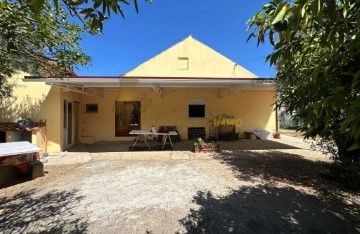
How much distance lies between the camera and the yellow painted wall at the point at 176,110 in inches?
480

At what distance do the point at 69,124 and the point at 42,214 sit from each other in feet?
24.2

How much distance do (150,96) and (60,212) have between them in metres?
8.94

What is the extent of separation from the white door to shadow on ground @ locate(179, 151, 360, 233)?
7.31 metres

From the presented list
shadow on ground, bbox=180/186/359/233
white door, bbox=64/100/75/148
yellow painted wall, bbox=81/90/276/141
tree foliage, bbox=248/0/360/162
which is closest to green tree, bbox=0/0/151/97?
tree foliage, bbox=248/0/360/162

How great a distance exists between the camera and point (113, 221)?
352 centimetres

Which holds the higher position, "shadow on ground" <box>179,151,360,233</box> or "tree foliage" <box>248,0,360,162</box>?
"tree foliage" <box>248,0,360,162</box>

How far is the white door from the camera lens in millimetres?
9891

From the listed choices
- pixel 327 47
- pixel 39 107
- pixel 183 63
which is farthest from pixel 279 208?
pixel 183 63

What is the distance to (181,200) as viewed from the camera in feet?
14.1

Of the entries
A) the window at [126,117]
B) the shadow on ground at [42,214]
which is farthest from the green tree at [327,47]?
the window at [126,117]

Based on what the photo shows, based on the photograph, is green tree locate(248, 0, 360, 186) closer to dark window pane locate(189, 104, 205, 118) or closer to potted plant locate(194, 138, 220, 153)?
potted plant locate(194, 138, 220, 153)

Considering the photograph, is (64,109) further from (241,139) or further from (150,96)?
(241,139)

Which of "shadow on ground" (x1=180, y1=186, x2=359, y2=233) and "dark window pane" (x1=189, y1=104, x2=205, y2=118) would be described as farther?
"dark window pane" (x1=189, y1=104, x2=205, y2=118)

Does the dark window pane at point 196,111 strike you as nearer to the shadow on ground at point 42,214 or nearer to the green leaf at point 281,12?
the shadow on ground at point 42,214
